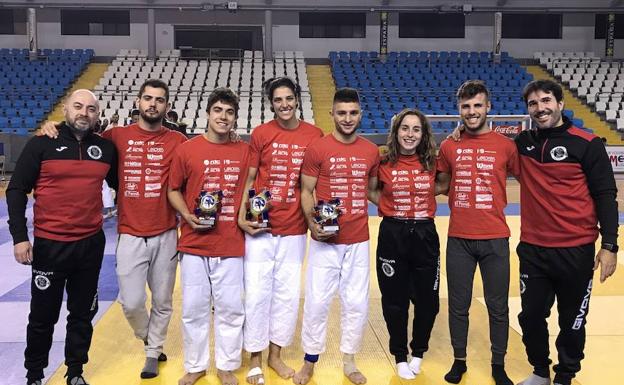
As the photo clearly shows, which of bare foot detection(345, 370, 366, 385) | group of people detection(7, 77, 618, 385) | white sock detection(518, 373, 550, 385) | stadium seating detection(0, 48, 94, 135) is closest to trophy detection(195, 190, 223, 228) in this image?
group of people detection(7, 77, 618, 385)

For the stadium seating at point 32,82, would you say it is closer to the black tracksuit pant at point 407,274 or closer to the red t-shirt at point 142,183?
the red t-shirt at point 142,183

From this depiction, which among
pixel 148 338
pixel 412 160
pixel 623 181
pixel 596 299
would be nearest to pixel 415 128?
pixel 412 160

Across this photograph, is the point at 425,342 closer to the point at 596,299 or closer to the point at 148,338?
the point at 148,338

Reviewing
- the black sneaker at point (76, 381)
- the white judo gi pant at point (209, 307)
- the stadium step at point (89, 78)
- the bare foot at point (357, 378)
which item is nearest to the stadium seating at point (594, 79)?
the bare foot at point (357, 378)

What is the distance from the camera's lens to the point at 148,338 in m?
4.44

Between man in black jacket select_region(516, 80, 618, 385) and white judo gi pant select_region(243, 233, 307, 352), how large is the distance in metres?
1.73

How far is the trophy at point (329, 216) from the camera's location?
3986 mm

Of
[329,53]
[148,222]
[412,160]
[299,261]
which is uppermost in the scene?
[329,53]

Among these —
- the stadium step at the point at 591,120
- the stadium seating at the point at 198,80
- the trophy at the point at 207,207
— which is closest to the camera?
the trophy at the point at 207,207

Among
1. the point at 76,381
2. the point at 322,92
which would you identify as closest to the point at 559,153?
the point at 76,381

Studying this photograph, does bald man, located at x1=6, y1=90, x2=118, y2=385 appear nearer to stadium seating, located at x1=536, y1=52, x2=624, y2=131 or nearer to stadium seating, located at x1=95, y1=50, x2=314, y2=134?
stadium seating, located at x1=95, y1=50, x2=314, y2=134

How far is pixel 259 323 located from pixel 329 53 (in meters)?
26.1

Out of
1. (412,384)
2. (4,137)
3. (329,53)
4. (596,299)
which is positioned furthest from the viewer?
(329,53)

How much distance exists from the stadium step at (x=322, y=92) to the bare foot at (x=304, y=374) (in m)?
17.3
